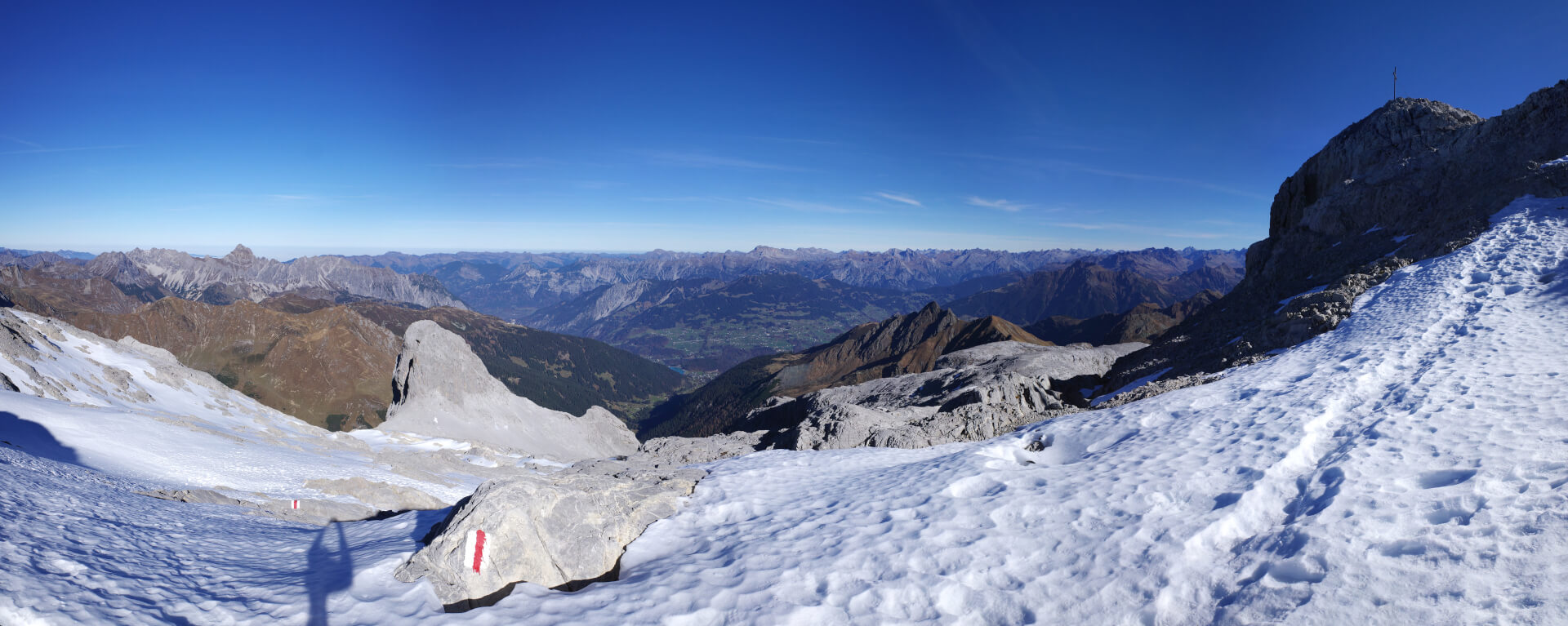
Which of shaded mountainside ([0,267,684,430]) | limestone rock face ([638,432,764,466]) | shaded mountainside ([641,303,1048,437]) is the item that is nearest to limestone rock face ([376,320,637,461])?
limestone rock face ([638,432,764,466])

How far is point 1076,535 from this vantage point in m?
9.56

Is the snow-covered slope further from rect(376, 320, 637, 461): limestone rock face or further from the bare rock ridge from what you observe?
the bare rock ridge

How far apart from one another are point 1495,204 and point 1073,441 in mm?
27083

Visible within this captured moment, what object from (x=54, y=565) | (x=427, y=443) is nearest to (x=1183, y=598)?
(x=54, y=565)

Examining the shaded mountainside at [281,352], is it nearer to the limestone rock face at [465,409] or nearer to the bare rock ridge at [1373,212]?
the limestone rock face at [465,409]

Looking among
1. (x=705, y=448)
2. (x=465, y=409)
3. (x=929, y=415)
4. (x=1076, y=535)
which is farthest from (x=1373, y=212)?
(x=465, y=409)

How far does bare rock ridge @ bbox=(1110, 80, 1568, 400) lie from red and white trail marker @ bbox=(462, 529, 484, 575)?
2346 centimetres

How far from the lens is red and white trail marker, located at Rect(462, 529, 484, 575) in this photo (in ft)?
31.3

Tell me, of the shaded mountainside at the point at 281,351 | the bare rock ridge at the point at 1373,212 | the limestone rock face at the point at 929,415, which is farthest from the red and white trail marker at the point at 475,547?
the shaded mountainside at the point at 281,351

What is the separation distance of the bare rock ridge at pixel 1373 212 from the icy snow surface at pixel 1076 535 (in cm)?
846

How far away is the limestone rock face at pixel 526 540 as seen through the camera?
9500 mm

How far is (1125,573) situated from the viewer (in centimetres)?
822

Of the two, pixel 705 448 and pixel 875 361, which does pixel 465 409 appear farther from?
pixel 875 361

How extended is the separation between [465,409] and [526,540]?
70.2 metres
